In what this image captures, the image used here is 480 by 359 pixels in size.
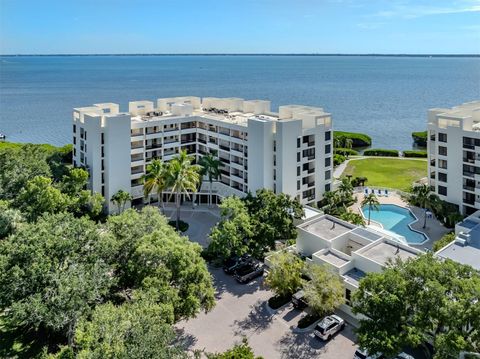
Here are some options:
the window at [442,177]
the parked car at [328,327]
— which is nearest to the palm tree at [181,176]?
the parked car at [328,327]

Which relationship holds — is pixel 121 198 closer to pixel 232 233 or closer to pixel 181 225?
pixel 181 225

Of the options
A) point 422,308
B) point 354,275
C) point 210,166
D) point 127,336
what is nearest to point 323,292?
point 354,275

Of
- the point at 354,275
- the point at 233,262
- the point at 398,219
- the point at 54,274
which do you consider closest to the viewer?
the point at 54,274

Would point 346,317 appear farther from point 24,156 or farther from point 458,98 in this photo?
point 458,98

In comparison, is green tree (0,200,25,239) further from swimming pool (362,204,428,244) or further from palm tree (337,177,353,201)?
swimming pool (362,204,428,244)

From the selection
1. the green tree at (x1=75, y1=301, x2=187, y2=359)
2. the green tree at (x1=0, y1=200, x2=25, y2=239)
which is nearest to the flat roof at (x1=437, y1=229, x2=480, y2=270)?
the green tree at (x1=75, y1=301, x2=187, y2=359)

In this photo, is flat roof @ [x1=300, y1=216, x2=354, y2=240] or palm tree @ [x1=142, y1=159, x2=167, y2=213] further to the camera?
palm tree @ [x1=142, y1=159, x2=167, y2=213]

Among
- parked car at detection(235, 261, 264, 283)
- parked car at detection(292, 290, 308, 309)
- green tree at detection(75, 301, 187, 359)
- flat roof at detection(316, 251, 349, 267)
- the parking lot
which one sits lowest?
the parking lot
